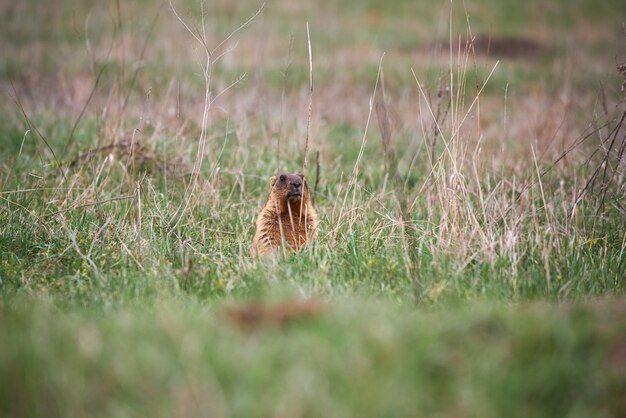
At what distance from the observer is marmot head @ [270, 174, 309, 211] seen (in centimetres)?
534

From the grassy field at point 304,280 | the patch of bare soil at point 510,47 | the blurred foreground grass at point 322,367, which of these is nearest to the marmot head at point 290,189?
the grassy field at point 304,280

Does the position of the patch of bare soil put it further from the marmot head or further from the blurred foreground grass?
the blurred foreground grass

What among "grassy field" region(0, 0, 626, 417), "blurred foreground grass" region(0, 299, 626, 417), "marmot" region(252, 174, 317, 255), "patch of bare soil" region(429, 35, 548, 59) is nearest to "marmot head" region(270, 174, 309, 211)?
"marmot" region(252, 174, 317, 255)

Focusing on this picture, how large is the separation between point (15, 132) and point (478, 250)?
18.1 ft

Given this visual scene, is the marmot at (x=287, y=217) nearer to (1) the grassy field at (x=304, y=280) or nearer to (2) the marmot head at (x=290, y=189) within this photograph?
(2) the marmot head at (x=290, y=189)

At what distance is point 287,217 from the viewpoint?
558 centimetres

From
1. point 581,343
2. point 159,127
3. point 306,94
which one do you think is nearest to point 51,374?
point 581,343

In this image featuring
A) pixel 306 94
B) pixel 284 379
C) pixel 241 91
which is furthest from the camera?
pixel 241 91

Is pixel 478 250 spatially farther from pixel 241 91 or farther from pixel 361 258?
pixel 241 91

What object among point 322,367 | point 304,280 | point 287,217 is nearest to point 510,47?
point 287,217

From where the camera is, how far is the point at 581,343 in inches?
115

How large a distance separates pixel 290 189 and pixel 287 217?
0.30 m

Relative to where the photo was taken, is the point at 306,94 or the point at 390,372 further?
the point at 306,94

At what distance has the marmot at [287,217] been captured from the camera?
17.2 ft
